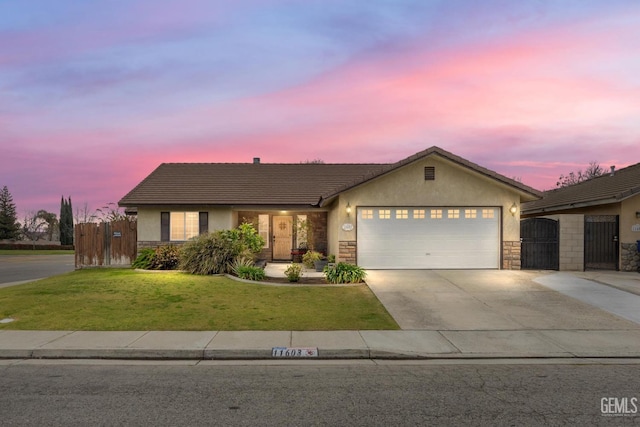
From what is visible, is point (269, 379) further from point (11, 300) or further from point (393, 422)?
point (11, 300)

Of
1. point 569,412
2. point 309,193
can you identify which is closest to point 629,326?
point 569,412

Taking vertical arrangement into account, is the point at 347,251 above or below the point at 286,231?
below

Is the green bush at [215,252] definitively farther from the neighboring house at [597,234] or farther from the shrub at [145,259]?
the neighboring house at [597,234]

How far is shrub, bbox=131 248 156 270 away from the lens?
17.3 m

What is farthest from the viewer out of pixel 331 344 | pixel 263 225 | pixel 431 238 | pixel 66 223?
pixel 66 223

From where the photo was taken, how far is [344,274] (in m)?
13.6

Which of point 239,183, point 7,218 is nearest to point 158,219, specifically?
point 239,183

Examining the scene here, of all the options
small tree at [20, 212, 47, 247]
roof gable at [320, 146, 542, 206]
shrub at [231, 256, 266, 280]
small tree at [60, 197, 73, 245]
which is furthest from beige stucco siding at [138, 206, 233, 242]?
small tree at [20, 212, 47, 247]

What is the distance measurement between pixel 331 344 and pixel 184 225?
1421 cm

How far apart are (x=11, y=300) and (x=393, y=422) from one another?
11.2m

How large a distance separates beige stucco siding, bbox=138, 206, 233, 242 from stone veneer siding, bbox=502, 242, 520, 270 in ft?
39.3

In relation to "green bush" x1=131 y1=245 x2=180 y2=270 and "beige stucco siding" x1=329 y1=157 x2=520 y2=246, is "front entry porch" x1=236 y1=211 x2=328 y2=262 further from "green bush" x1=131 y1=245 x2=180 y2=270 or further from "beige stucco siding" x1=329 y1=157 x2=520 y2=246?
"beige stucco siding" x1=329 y1=157 x2=520 y2=246

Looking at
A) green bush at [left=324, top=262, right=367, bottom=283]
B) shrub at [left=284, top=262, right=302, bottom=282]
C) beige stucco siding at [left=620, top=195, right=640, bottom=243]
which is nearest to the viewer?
green bush at [left=324, top=262, right=367, bottom=283]

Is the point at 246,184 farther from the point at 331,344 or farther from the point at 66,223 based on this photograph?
the point at 66,223
